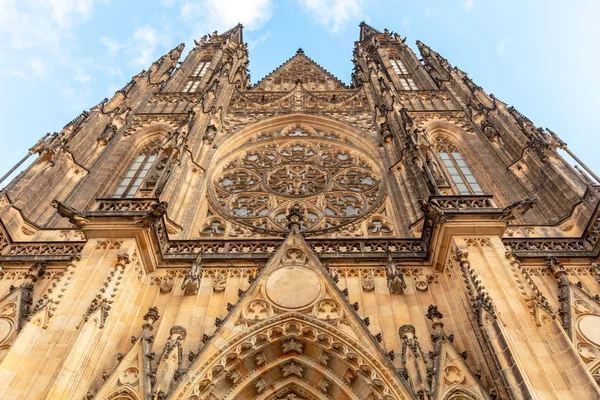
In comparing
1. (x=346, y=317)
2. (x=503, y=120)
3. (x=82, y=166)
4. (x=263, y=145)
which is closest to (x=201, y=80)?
(x=263, y=145)

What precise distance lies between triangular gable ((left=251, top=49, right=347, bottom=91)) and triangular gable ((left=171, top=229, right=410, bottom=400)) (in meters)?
14.9

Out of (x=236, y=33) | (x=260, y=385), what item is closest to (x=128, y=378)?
(x=260, y=385)

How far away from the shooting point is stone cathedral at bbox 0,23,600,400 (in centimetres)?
745

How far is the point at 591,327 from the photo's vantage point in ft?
27.5

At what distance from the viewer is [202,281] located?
991 centimetres

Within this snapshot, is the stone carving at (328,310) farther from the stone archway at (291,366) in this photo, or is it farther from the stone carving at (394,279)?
the stone carving at (394,279)

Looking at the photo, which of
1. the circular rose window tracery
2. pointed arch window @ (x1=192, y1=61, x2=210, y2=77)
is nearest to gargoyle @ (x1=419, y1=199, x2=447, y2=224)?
the circular rose window tracery

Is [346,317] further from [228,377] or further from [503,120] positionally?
[503,120]

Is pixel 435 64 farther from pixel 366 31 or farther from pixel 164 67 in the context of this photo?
pixel 164 67

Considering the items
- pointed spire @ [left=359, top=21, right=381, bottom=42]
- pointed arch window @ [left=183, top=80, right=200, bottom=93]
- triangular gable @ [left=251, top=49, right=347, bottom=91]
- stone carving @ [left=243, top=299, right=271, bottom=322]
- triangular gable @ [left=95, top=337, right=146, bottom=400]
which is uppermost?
pointed spire @ [left=359, top=21, right=381, bottom=42]

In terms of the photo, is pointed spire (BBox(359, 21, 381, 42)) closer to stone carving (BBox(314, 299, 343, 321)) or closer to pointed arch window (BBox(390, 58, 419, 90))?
pointed arch window (BBox(390, 58, 419, 90))

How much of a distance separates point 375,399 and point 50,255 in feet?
25.0

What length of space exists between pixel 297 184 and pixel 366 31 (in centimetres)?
2089

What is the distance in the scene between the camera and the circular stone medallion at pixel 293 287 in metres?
8.92
